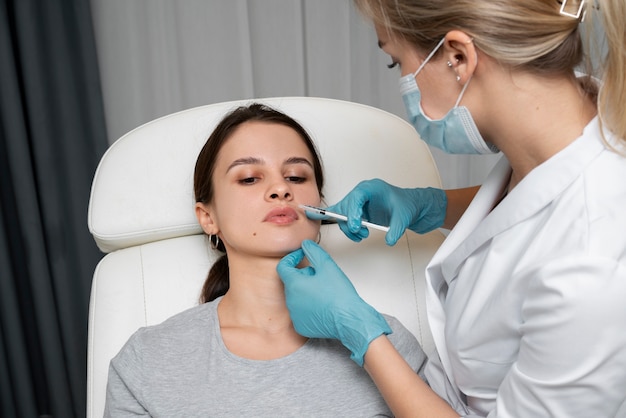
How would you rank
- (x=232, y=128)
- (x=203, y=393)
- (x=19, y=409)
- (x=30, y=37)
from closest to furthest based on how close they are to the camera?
(x=203, y=393), (x=232, y=128), (x=30, y=37), (x=19, y=409)

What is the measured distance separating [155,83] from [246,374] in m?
1.34

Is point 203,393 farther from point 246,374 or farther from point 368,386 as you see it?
point 368,386

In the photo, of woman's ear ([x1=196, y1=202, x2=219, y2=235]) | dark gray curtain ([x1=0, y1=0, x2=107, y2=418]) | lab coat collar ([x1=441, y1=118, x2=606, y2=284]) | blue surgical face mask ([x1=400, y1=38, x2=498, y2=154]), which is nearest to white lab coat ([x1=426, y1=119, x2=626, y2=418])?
lab coat collar ([x1=441, y1=118, x2=606, y2=284])

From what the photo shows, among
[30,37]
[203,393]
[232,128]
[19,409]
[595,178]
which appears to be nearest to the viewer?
[595,178]

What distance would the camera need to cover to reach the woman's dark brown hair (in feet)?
4.91

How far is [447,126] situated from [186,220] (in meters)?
0.79

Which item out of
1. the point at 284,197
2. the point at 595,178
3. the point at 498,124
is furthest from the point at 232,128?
the point at 595,178

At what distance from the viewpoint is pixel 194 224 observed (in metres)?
1.59

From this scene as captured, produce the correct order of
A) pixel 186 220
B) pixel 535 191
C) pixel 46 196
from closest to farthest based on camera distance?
pixel 535 191 < pixel 186 220 < pixel 46 196

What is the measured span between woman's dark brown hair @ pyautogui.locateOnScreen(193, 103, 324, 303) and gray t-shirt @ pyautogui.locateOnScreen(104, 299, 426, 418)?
7.3 inches

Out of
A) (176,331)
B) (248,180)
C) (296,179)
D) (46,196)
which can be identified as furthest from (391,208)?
(46,196)

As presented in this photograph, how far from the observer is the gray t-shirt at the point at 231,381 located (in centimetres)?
127

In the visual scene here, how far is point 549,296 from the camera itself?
2.80 ft

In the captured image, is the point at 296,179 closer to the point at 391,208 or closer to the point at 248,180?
the point at 248,180
